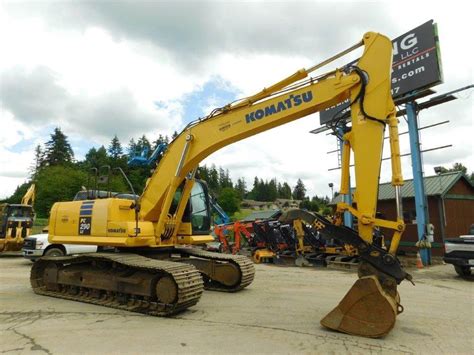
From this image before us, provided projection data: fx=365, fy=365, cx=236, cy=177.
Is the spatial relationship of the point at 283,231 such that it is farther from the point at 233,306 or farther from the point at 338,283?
the point at 233,306

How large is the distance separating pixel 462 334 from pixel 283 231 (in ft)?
36.9

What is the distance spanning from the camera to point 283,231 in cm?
1656

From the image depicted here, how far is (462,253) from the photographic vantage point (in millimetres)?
10906

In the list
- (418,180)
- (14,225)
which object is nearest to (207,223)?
(418,180)

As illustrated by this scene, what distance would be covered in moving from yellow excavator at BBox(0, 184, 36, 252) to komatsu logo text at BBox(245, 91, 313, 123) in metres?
15.1

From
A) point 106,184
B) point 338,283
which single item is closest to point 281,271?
point 338,283

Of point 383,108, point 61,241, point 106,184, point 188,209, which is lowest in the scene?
point 61,241

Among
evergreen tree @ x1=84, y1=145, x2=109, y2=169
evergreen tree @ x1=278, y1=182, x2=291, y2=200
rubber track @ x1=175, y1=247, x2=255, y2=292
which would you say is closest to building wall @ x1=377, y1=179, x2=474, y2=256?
rubber track @ x1=175, y1=247, x2=255, y2=292

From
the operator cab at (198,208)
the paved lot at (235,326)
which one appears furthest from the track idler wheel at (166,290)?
the operator cab at (198,208)

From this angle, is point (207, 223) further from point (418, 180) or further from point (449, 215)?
point (449, 215)

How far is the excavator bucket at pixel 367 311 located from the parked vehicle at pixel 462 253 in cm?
730

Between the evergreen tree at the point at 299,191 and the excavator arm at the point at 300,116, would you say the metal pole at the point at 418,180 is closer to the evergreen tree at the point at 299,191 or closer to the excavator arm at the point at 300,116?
the excavator arm at the point at 300,116

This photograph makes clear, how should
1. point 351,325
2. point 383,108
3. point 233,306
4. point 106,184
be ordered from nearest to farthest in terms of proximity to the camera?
point 351,325, point 383,108, point 233,306, point 106,184

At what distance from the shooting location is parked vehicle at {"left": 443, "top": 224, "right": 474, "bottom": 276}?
10759mm
